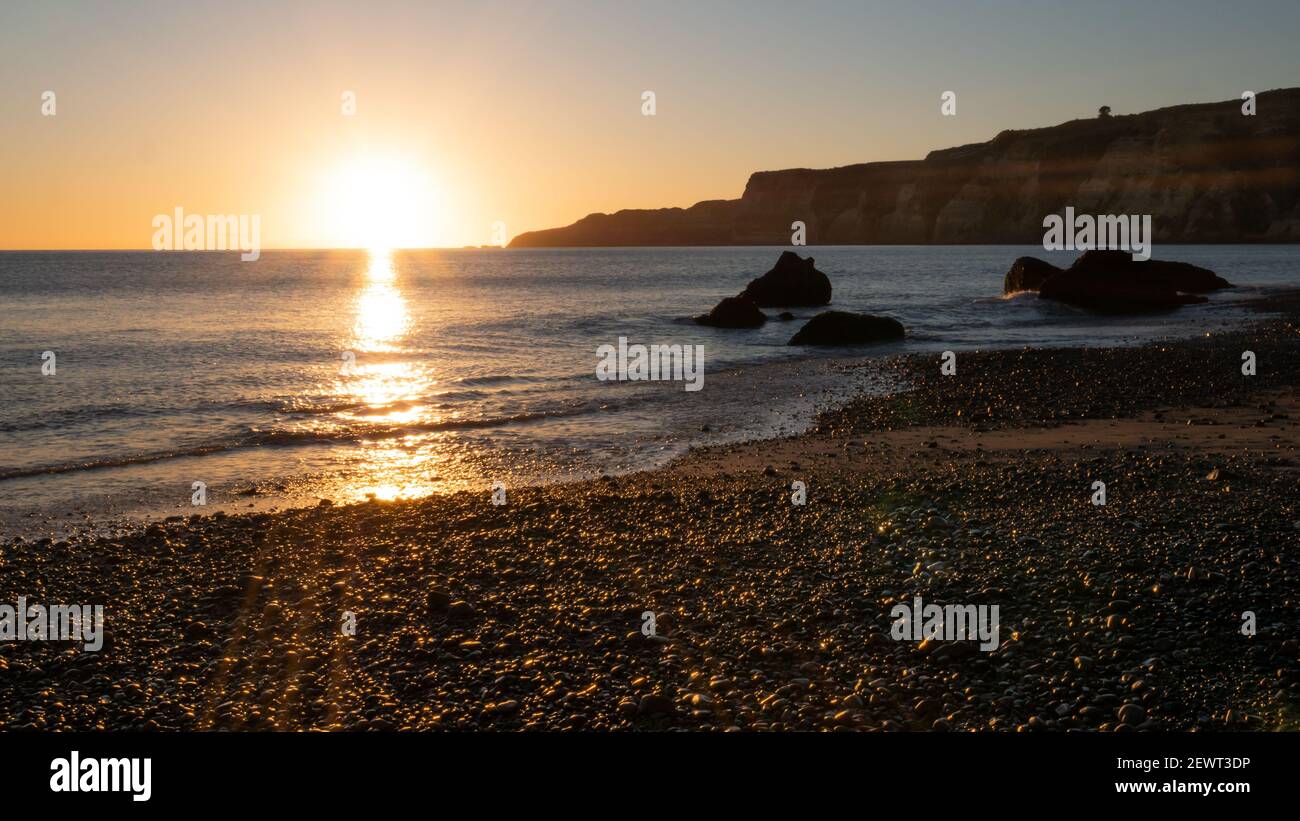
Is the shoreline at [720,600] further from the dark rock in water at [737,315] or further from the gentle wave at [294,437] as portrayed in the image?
the dark rock in water at [737,315]

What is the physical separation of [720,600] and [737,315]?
40201 millimetres

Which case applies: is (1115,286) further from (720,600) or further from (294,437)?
(720,600)

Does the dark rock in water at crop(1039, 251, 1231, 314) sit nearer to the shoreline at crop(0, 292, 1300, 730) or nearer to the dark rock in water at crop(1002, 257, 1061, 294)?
the dark rock in water at crop(1002, 257, 1061, 294)

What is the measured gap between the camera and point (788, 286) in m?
56.8

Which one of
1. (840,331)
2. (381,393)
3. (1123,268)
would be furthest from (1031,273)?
(381,393)

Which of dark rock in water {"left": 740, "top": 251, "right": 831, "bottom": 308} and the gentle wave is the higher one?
dark rock in water {"left": 740, "top": 251, "right": 831, "bottom": 308}

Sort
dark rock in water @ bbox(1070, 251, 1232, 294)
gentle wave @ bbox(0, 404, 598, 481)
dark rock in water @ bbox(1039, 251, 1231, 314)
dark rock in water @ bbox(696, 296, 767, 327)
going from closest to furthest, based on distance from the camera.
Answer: gentle wave @ bbox(0, 404, 598, 481) → dark rock in water @ bbox(696, 296, 767, 327) → dark rock in water @ bbox(1039, 251, 1231, 314) → dark rock in water @ bbox(1070, 251, 1232, 294)

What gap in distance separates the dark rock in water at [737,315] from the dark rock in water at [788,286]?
6.95m

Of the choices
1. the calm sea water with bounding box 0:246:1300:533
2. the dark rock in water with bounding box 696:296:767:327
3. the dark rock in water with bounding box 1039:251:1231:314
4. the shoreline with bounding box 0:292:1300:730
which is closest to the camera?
the shoreline with bounding box 0:292:1300:730

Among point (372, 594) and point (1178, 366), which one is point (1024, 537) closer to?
point (372, 594)

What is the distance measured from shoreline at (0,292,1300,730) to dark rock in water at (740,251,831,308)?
41.8 m

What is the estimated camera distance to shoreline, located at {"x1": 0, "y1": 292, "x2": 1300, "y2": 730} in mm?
6926

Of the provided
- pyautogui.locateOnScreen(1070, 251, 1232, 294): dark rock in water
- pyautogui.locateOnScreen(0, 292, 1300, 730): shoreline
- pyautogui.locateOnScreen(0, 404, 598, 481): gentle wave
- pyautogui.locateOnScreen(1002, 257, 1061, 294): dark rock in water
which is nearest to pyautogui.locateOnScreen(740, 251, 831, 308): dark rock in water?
pyautogui.locateOnScreen(1002, 257, 1061, 294): dark rock in water

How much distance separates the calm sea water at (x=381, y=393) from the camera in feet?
54.5
